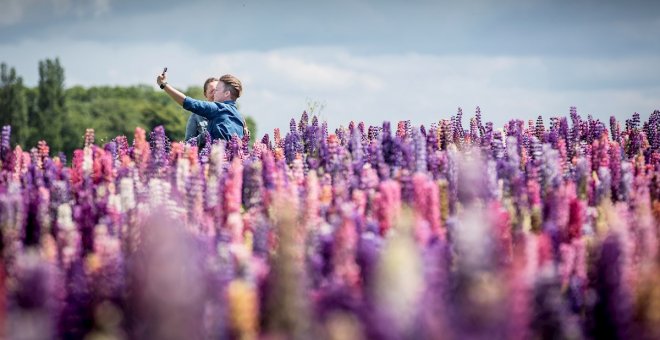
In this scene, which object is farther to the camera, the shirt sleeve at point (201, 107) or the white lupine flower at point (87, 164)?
the shirt sleeve at point (201, 107)

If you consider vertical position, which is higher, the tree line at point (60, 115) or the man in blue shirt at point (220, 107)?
the tree line at point (60, 115)

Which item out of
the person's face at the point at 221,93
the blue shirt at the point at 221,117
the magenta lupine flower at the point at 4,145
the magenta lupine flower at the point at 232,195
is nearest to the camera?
the magenta lupine flower at the point at 232,195

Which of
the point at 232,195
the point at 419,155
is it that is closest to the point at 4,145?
the point at 232,195

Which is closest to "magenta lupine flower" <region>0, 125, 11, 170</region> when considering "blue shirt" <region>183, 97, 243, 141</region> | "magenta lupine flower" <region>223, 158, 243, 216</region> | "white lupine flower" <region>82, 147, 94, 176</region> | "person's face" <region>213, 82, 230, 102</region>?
"white lupine flower" <region>82, 147, 94, 176</region>

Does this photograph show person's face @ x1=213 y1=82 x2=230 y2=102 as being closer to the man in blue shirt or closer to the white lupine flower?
the man in blue shirt

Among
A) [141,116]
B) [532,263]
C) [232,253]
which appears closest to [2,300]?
[232,253]

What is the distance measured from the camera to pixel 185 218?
127 inches

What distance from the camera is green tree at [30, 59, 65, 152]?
86.2 m

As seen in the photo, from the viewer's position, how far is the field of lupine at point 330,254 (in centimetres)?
181

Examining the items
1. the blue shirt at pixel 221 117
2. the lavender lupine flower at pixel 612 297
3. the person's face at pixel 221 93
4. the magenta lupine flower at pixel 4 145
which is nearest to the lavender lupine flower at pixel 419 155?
the lavender lupine flower at pixel 612 297

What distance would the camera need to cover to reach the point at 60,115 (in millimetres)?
89062

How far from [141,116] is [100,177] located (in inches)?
3886

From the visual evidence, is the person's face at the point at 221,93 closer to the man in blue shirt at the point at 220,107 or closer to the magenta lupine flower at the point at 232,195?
the man in blue shirt at the point at 220,107

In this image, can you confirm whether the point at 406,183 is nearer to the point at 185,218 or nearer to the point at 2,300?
the point at 185,218
